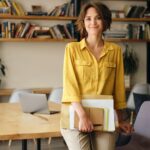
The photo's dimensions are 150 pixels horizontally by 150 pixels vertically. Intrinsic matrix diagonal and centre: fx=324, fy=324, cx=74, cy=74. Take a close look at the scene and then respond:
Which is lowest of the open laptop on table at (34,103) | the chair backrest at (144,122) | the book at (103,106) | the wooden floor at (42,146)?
the wooden floor at (42,146)

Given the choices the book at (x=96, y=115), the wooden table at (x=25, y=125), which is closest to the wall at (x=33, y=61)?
the wooden table at (x=25, y=125)

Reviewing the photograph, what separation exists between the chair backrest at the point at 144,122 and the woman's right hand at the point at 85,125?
3.48ft

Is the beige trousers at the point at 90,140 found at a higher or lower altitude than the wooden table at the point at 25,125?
higher

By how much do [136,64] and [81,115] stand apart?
13.0ft

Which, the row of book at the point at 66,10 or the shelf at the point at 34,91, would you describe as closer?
the shelf at the point at 34,91

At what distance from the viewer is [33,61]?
206 inches

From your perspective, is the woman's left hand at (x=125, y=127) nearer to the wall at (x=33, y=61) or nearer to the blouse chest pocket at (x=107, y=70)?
the blouse chest pocket at (x=107, y=70)

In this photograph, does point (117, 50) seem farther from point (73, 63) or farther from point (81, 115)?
point (81, 115)

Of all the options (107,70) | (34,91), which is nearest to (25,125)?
(107,70)

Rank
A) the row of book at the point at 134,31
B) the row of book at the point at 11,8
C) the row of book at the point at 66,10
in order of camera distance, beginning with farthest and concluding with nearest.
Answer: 1. the row of book at the point at 134,31
2. the row of book at the point at 66,10
3. the row of book at the point at 11,8

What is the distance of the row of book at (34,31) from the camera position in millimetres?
4859

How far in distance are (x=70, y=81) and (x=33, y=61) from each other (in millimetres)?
3496

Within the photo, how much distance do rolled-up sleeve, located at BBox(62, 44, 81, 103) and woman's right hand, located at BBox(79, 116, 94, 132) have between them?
119 mm

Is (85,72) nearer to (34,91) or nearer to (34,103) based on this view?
(34,103)
